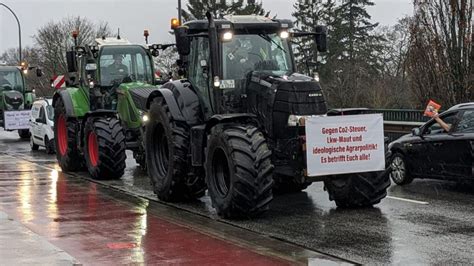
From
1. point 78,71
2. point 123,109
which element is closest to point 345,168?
point 123,109

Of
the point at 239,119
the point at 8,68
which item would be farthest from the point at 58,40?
the point at 239,119

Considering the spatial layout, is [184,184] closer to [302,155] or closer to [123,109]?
[302,155]

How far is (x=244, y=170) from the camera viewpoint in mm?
8922

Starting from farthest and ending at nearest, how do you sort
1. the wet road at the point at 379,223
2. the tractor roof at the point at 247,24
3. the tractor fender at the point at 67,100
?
the tractor fender at the point at 67,100 < the tractor roof at the point at 247,24 < the wet road at the point at 379,223

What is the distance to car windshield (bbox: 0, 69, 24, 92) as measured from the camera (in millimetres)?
29797

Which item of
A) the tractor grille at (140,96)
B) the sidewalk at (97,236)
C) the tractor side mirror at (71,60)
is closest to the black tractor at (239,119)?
the sidewalk at (97,236)

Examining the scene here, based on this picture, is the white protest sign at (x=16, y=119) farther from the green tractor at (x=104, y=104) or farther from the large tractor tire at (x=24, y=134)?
the green tractor at (x=104, y=104)

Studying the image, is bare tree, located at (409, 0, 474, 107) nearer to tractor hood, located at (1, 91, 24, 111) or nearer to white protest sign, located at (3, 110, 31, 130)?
white protest sign, located at (3, 110, 31, 130)

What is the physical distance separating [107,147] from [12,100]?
1644 cm

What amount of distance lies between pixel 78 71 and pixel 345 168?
8.82 meters

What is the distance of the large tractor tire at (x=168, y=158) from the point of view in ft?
35.2

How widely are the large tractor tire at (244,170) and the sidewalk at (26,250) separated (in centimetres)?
248

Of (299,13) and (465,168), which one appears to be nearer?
(465,168)

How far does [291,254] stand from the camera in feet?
24.6
